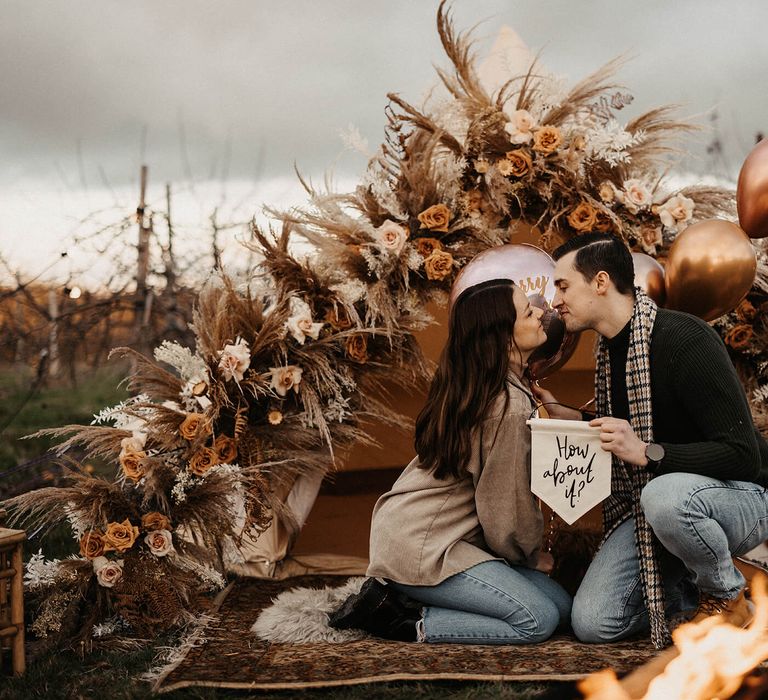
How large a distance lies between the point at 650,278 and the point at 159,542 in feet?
7.49

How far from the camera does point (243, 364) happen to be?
3354 mm

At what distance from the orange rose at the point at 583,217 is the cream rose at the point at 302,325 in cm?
122

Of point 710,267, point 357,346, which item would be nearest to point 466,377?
point 357,346

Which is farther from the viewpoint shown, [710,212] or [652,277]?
[710,212]

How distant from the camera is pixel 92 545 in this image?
313cm

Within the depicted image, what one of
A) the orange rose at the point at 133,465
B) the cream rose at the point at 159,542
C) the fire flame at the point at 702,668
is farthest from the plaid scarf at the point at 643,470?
the orange rose at the point at 133,465

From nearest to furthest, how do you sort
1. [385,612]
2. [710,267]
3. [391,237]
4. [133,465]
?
[385,612] < [133,465] < [710,267] < [391,237]

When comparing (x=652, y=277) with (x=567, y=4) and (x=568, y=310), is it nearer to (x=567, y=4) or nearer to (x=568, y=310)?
(x=568, y=310)

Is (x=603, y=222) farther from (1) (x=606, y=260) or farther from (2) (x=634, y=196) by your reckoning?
(1) (x=606, y=260)

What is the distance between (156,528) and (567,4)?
699cm

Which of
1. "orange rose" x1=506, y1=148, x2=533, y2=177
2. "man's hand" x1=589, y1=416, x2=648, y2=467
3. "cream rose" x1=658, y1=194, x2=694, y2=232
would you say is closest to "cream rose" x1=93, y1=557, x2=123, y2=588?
"man's hand" x1=589, y1=416, x2=648, y2=467

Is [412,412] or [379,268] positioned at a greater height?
[379,268]

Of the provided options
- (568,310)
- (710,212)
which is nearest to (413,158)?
(568,310)

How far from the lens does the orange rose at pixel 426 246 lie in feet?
11.7
